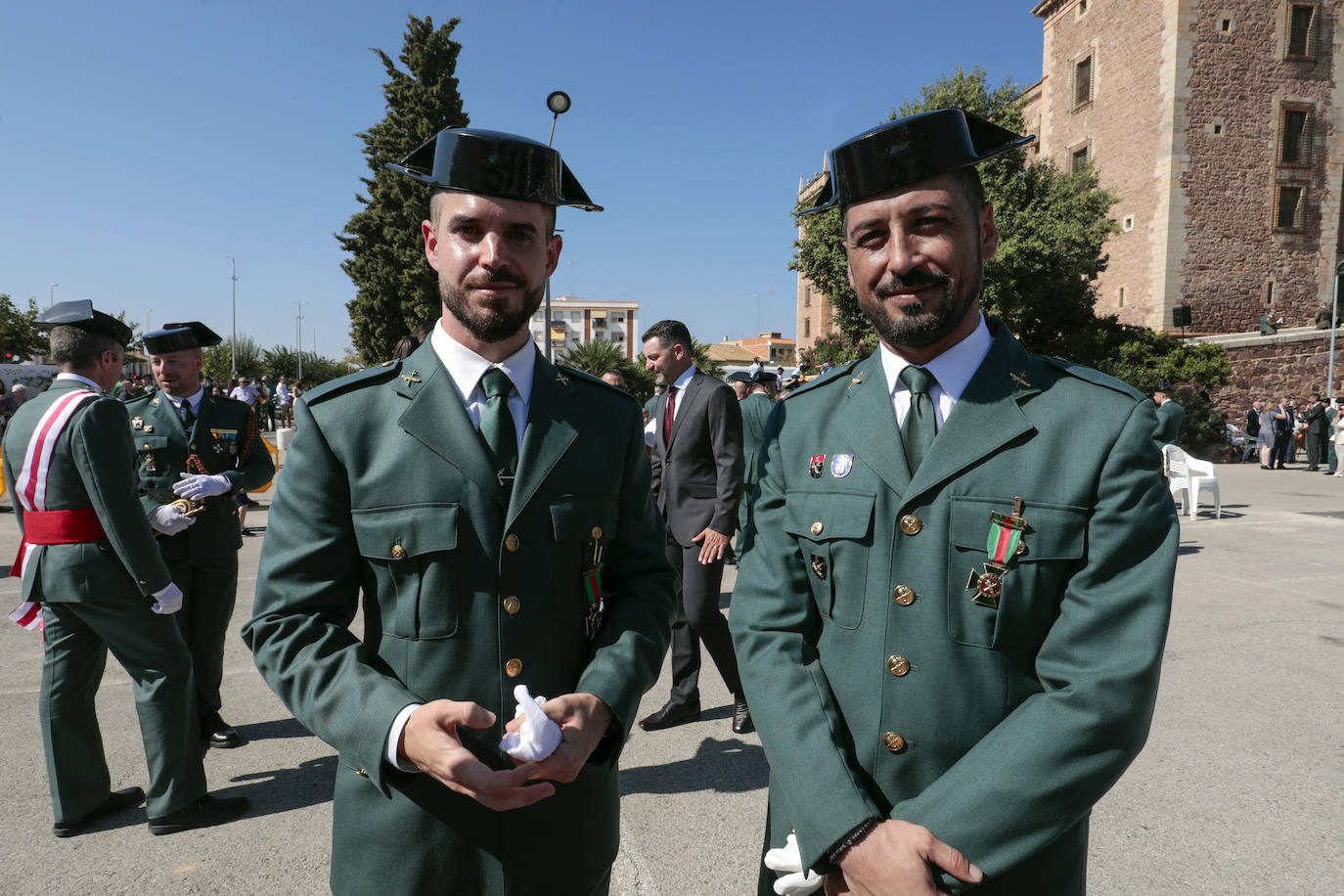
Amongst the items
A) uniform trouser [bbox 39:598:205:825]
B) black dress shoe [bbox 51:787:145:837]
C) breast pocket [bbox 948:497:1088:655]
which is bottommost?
black dress shoe [bbox 51:787:145:837]

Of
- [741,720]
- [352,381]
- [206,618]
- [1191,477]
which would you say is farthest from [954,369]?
[1191,477]

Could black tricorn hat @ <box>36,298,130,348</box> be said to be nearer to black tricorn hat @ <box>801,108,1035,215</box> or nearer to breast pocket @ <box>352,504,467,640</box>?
breast pocket @ <box>352,504,467,640</box>

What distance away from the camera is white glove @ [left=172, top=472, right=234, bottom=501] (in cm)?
439

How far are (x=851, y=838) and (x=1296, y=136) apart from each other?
3750 cm

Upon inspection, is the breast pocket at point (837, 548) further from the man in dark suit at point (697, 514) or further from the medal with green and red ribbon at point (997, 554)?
the man in dark suit at point (697, 514)

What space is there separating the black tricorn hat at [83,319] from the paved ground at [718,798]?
2.21 meters

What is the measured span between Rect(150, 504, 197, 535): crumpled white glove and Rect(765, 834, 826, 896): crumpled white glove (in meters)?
3.78

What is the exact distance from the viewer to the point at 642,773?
13.3ft

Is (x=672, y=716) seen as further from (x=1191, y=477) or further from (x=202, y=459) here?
(x=1191, y=477)

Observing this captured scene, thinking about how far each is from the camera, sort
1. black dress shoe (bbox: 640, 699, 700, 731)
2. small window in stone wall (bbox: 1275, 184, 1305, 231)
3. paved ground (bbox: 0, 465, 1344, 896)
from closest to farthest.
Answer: paved ground (bbox: 0, 465, 1344, 896)
black dress shoe (bbox: 640, 699, 700, 731)
small window in stone wall (bbox: 1275, 184, 1305, 231)

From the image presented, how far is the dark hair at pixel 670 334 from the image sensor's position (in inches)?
221

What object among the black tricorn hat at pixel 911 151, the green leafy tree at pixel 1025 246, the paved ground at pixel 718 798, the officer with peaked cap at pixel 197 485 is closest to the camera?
the black tricorn hat at pixel 911 151

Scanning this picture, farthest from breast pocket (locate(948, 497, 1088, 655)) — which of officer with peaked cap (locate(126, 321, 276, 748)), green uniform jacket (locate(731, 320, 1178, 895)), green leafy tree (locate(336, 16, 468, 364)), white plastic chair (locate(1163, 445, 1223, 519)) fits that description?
green leafy tree (locate(336, 16, 468, 364))

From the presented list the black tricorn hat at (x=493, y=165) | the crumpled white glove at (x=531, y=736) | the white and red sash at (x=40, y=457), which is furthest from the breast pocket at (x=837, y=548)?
the white and red sash at (x=40, y=457)
